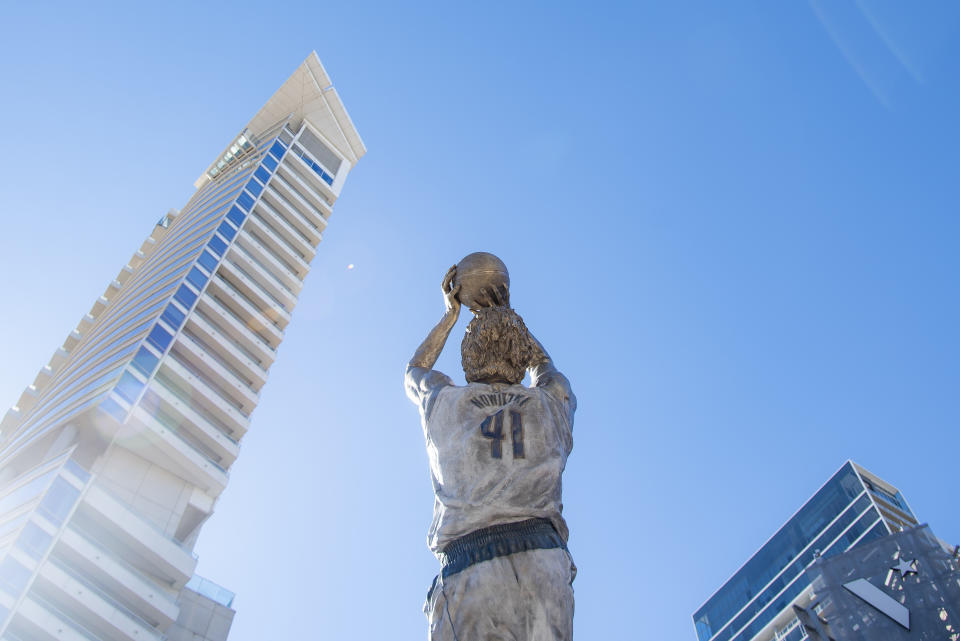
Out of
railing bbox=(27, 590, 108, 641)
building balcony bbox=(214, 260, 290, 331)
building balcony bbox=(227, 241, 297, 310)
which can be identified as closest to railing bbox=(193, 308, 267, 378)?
building balcony bbox=(214, 260, 290, 331)

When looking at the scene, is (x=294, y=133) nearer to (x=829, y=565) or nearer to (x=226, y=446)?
(x=226, y=446)

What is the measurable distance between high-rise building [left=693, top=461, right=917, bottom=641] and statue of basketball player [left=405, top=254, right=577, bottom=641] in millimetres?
74207

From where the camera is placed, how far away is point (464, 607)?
2.70 m

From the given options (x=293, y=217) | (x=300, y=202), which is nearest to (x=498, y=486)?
(x=293, y=217)

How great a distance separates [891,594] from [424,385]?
2834cm

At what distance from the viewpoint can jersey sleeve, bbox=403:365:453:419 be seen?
354cm

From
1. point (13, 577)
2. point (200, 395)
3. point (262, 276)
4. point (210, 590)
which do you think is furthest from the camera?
point (262, 276)

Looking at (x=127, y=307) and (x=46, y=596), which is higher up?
(x=127, y=307)

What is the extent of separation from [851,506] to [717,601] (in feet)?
60.7

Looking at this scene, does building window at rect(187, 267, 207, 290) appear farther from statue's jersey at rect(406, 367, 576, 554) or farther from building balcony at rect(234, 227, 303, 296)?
statue's jersey at rect(406, 367, 576, 554)

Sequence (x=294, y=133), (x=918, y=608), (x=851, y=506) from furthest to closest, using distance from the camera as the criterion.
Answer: (x=851, y=506)
(x=294, y=133)
(x=918, y=608)

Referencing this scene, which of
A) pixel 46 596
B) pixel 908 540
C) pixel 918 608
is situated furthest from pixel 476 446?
pixel 908 540

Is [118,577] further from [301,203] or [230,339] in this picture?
[301,203]

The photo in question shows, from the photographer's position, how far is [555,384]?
A: 367cm
